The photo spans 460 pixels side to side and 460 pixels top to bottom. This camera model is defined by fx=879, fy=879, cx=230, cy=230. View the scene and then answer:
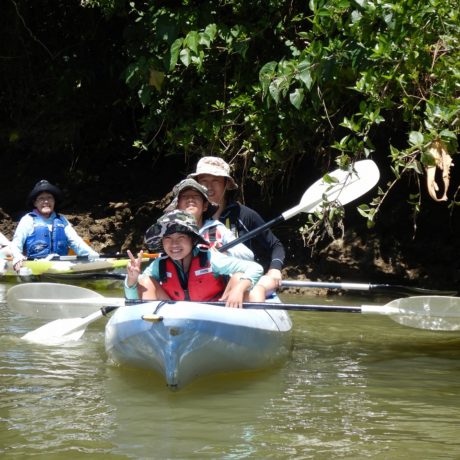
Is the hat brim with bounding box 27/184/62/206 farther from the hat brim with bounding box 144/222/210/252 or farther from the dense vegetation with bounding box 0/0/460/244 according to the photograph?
the hat brim with bounding box 144/222/210/252

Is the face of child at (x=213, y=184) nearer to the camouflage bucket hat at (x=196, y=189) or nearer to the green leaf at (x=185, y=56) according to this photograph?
the camouflage bucket hat at (x=196, y=189)

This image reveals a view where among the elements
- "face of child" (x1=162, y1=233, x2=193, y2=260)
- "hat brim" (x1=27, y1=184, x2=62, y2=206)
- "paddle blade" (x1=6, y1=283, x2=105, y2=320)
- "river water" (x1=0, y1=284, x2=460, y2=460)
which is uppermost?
"hat brim" (x1=27, y1=184, x2=62, y2=206)

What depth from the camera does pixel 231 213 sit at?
6.08m

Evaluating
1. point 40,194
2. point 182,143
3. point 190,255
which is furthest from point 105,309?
point 40,194

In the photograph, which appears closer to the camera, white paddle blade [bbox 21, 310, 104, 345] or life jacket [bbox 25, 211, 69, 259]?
white paddle blade [bbox 21, 310, 104, 345]

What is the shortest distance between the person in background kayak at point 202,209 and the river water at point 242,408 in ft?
2.93

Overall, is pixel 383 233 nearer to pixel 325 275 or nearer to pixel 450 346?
pixel 325 275

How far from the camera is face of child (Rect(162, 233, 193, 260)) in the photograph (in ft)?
16.2

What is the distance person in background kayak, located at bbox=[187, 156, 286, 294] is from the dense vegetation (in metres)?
0.64

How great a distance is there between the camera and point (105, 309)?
550 centimetres

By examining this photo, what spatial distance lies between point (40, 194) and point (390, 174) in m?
3.58

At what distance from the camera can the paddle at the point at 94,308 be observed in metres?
5.13

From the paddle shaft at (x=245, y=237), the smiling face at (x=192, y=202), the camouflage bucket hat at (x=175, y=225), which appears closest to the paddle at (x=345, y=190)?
the paddle shaft at (x=245, y=237)

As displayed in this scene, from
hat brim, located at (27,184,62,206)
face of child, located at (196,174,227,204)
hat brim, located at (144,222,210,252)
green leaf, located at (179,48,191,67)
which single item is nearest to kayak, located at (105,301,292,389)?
hat brim, located at (144,222,210,252)
